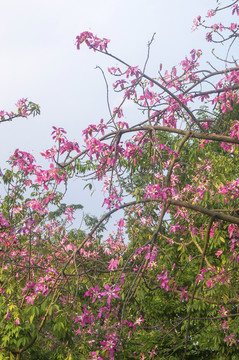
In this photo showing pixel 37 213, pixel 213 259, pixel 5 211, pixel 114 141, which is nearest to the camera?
pixel 114 141

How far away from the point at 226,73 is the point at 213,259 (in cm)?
661

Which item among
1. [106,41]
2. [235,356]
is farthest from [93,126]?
[235,356]

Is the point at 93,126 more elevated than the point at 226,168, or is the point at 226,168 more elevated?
the point at 226,168

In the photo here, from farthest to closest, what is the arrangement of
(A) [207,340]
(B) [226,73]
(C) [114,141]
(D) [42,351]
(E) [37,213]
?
(A) [207,340] → (D) [42,351] → (E) [37,213] → (B) [226,73] → (C) [114,141]

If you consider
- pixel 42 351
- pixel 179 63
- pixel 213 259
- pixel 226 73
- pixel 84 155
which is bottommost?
pixel 42 351

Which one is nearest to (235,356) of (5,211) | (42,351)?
(42,351)

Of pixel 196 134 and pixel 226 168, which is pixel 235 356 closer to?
pixel 226 168

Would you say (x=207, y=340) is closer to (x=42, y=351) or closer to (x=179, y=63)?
(x=42, y=351)

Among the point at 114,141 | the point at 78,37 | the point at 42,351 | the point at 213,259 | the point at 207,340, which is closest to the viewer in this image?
the point at 114,141

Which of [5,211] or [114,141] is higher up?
[5,211]

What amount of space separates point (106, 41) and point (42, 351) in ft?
17.6

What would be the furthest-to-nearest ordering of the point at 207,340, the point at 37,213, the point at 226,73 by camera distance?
the point at 207,340, the point at 37,213, the point at 226,73

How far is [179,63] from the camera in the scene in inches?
249

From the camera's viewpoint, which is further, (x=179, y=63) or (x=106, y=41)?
(x=179, y=63)
